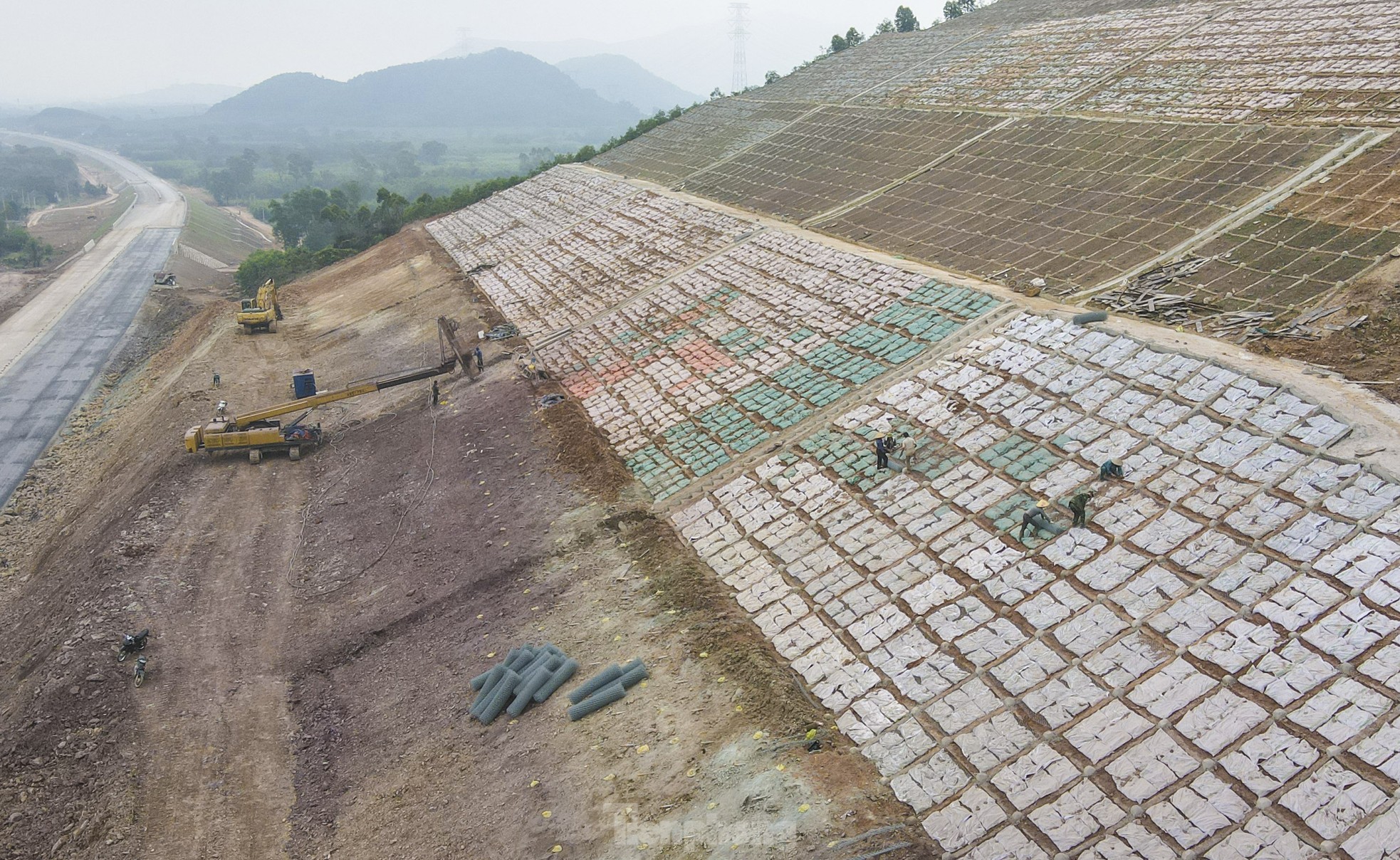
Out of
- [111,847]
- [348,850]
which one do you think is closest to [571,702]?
[348,850]

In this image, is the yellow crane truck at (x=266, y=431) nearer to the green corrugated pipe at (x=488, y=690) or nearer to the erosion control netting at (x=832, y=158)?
the green corrugated pipe at (x=488, y=690)

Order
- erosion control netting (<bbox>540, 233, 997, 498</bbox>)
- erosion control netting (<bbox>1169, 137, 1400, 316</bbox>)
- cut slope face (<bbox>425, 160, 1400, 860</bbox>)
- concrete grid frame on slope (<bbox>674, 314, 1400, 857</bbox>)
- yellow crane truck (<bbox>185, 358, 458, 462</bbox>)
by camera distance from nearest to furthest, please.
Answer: concrete grid frame on slope (<bbox>674, 314, 1400, 857</bbox>) → cut slope face (<bbox>425, 160, 1400, 860</bbox>) → erosion control netting (<bbox>1169, 137, 1400, 316</bbox>) → erosion control netting (<bbox>540, 233, 997, 498</bbox>) → yellow crane truck (<bbox>185, 358, 458, 462</bbox>)

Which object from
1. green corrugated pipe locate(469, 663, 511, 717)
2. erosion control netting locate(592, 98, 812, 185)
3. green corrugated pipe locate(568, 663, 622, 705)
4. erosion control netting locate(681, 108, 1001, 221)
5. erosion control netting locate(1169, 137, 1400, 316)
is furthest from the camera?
erosion control netting locate(592, 98, 812, 185)

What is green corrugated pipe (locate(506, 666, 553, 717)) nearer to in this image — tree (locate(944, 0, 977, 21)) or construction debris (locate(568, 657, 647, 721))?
construction debris (locate(568, 657, 647, 721))

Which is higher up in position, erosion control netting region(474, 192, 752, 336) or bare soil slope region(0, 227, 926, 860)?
erosion control netting region(474, 192, 752, 336)

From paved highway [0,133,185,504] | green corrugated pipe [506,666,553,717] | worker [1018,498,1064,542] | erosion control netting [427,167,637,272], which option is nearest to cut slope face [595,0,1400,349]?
erosion control netting [427,167,637,272]

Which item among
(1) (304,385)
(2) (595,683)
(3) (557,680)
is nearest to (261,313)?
(1) (304,385)

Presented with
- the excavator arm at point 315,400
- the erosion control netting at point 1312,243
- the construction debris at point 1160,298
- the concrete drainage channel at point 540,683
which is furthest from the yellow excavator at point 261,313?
the erosion control netting at point 1312,243
